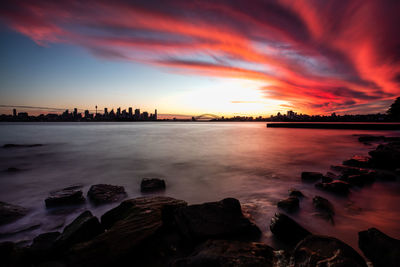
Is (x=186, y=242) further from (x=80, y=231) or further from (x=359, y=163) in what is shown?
(x=359, y=163)

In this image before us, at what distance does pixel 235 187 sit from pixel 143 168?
3.96 metres

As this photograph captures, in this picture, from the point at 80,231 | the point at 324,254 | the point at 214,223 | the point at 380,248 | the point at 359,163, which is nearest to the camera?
the point at 324,254

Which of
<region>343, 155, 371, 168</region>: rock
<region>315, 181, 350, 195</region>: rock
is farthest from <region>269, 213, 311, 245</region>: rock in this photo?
<region>343, 155, 371, 168</region>: rock

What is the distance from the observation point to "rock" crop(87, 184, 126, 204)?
12.5 feet

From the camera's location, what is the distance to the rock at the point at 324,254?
60.0 inches

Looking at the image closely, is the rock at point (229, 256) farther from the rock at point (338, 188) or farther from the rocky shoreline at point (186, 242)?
the rock at point (338, 188)

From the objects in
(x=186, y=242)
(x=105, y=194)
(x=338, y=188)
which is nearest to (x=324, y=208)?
(x=338, y=188)

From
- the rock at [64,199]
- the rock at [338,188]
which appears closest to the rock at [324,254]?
the rock at [338,188]

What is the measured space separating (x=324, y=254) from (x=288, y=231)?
748 millimetres

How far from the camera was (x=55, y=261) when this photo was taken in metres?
2.02

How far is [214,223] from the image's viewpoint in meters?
2.45

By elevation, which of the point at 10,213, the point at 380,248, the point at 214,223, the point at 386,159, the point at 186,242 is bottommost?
the point at 10,213

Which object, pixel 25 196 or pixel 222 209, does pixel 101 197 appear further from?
pixel 222 209

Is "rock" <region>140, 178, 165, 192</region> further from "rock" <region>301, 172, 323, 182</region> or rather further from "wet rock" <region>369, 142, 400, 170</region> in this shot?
"wet rock" <region>369, 142, 400, 170</region>
